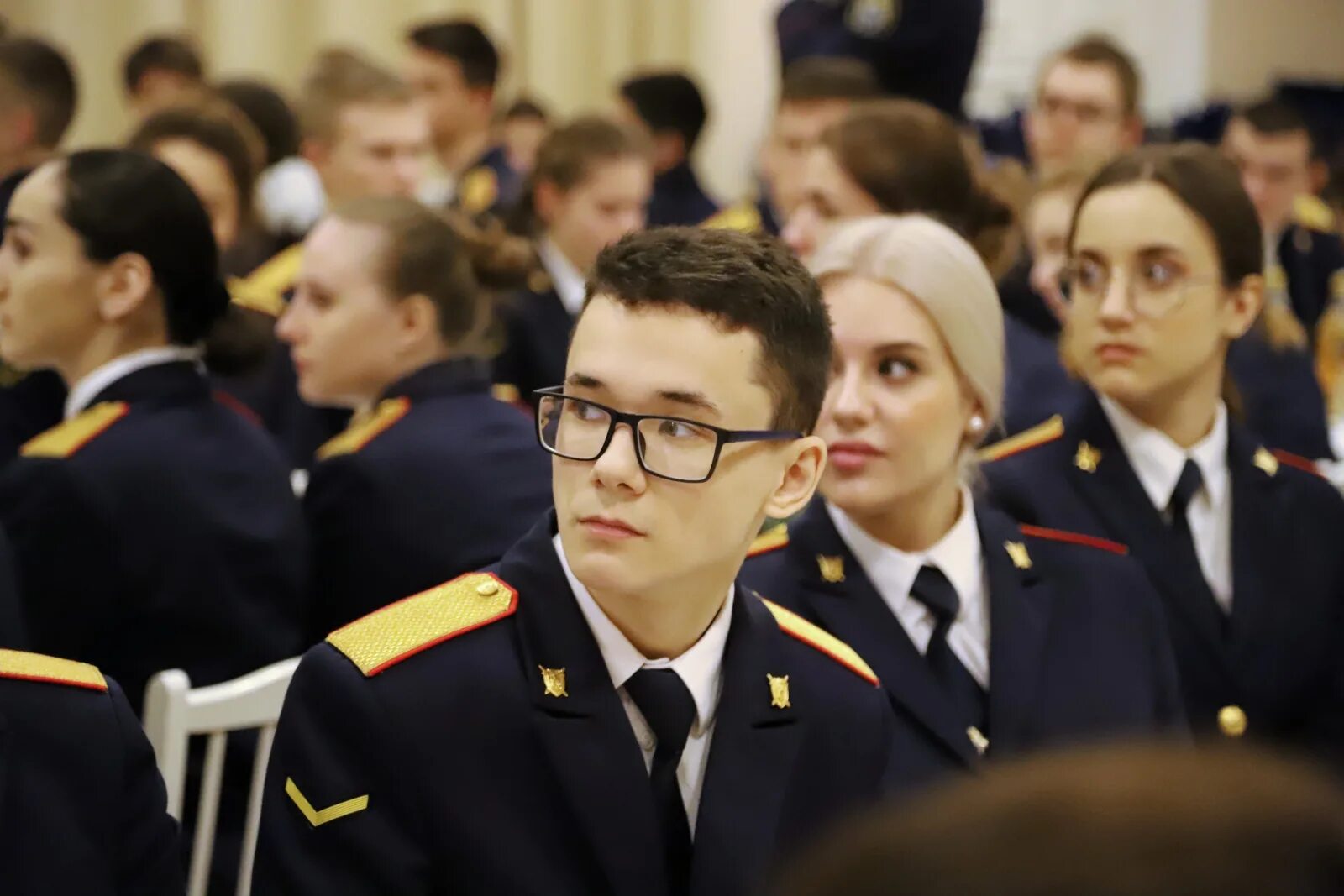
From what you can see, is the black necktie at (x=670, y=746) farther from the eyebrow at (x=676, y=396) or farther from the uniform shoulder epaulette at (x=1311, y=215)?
the uniform shoulder epaulette at (x=1311, y=215)

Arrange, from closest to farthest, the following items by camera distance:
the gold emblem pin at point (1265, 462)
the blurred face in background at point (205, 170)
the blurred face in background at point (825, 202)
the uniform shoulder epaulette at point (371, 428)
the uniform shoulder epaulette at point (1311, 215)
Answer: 1. the gold emblem pin at point (1265, 462)
2. the uniform shoulder epaulette at point (371, 428)
3. the blurred face in background at point (825, 202)
4. the blurred face in background at point (205, 170)
5. the uniform shoulder epaulette at point (1311, 215)

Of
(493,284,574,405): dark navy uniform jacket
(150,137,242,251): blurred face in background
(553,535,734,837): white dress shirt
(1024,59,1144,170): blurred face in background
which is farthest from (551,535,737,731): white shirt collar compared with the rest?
(1024,59,1144,170): blurred face in background

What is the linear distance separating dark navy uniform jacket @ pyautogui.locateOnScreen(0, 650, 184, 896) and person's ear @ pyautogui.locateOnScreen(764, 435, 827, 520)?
0.64m

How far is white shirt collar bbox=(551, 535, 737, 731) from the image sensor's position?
1.64 m

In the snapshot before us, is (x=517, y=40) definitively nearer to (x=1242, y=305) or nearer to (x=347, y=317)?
(x=347, y=317)

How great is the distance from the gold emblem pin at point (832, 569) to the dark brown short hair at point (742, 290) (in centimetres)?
48

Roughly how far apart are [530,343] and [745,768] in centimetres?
303

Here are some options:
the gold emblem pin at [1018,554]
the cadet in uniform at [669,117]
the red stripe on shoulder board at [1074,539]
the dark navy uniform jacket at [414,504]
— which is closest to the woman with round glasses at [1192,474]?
the red stripe on shoulder board at [1074,539]

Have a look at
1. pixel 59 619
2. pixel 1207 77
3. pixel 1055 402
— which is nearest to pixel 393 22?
pixel 1207 77

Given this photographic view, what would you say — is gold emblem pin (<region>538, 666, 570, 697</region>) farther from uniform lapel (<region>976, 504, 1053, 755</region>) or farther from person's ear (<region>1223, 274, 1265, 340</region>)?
person's ear (<region>1223, 274, 1265, 340</region>)

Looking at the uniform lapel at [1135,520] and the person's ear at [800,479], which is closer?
the person's ear at [800,479]

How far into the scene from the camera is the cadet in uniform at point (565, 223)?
4.59 meters

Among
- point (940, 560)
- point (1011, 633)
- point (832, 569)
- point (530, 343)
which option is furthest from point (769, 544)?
point (530, 343)

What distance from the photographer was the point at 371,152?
489 cm
